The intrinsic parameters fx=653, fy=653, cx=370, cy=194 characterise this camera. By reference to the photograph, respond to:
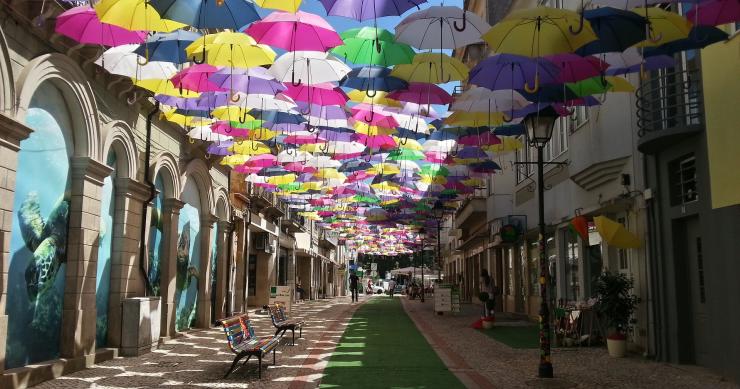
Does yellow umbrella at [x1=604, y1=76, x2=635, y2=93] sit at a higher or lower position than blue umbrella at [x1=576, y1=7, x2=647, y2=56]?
higher

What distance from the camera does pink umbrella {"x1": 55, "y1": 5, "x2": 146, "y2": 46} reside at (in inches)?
335

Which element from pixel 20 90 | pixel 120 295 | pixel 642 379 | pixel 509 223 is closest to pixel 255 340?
pixel 120 295

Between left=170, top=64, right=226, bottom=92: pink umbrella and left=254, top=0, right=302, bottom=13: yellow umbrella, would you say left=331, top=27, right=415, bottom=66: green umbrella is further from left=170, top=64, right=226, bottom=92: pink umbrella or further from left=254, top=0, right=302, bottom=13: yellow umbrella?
left=254, top=0, right=302, bottom=13: yellow umbrella

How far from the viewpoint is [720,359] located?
33.4 ft

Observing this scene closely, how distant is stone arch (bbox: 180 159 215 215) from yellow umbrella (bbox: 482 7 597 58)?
11277 mm

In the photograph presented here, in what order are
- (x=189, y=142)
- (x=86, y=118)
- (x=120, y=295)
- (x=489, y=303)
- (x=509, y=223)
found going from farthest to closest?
1. (x=509, y=223)
2. (x=489, y=303)
3. (x=189, y=142)
4. (x=120, y=295)
5. (x=86, y=118)

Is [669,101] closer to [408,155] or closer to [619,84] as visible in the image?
[619,84]

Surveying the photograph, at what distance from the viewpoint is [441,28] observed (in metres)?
8.89

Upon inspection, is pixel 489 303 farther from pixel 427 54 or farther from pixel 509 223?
pixel 427 54

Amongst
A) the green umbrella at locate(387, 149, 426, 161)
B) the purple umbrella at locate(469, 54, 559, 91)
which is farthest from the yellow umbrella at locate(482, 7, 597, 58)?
the green umbrella at locate(387, 149, 426, 161)

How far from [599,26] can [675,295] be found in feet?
19.9

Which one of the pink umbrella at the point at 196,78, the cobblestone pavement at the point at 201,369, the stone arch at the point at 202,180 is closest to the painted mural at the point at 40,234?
the cobblestone pavement at the point at 201,369

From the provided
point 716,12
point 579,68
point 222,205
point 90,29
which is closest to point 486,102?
point 579,68

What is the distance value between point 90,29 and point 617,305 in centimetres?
1016
